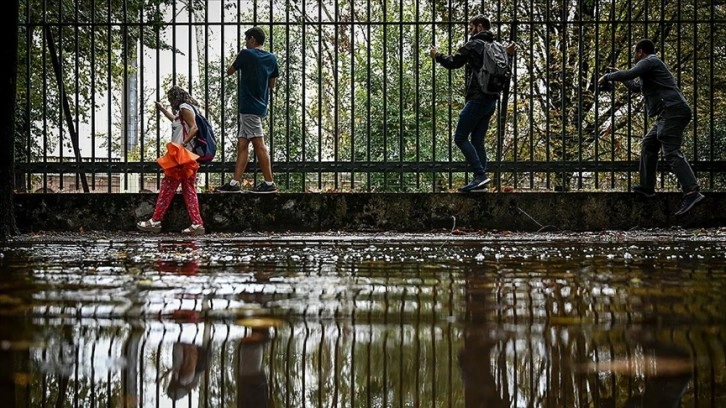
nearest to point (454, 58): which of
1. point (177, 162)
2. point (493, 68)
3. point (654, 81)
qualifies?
point (493, 68)

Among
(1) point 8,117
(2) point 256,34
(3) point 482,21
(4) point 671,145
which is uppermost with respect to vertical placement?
(3) point 482,21

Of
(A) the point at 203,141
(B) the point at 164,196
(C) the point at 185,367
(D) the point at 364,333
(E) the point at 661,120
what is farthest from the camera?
(E) the point at 661,120

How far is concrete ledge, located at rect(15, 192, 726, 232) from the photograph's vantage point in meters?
9.53

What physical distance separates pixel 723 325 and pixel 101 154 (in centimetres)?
867

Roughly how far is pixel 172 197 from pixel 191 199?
239 millimetres

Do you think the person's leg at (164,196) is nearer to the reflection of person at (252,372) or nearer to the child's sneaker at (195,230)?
the child's sneaker at (195,230)

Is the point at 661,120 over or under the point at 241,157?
over

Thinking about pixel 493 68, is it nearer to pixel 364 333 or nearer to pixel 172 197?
pixel 172 197

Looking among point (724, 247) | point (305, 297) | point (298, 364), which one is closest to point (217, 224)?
point (724, 247)

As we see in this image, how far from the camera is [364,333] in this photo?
8.35 ft

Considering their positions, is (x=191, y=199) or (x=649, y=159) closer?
(x=191, y=199)

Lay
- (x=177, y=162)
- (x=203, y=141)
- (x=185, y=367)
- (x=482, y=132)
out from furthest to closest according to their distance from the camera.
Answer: (x=482, y=132) → (x=203, y=141) → (x=177, y=162) → (x=185, y=367)

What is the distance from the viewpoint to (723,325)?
2.68 m

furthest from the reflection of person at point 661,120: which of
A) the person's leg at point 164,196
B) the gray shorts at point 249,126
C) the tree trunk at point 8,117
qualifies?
the tree trunk at point 8,117
